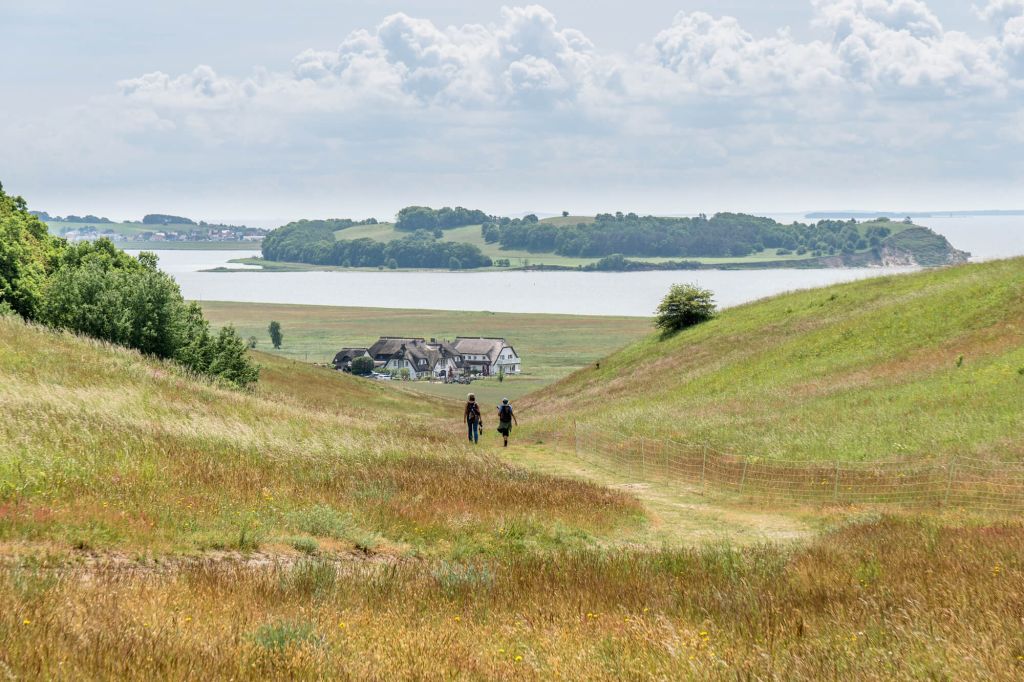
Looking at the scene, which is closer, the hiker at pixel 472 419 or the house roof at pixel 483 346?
the hiker at pixel 472 419

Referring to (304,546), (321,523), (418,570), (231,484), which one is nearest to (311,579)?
(418,570)

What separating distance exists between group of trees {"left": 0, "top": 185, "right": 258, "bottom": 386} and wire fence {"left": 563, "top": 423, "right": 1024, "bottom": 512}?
1177 inches

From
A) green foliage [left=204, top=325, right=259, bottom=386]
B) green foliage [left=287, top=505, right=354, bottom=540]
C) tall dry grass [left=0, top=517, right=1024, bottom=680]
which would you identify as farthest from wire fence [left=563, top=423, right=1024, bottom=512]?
green foliage [left=204, top=325, right=259, bottom=386]

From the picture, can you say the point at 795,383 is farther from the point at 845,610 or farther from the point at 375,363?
the point at 375,363

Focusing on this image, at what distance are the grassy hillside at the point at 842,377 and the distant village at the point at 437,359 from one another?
98875mm

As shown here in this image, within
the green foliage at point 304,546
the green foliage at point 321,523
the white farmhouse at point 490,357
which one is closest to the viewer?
the green foliage at point 304,546

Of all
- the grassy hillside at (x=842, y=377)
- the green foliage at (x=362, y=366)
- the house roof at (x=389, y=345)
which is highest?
the grassy hillside at (x=842, y=377)

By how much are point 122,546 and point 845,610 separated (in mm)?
9807

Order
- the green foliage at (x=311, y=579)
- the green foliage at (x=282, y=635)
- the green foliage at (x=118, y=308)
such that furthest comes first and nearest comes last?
the green foliage at (x=118, y=308) < the green foliage at (x=311, y=579) < the green foliage at (x=282, y=635)

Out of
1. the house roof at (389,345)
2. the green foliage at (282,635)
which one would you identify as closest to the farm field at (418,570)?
the green foliage at (282,635)

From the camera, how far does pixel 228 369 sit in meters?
65.1

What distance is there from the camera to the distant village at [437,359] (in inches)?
6545

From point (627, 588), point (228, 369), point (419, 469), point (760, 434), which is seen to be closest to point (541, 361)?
point (228, 369)

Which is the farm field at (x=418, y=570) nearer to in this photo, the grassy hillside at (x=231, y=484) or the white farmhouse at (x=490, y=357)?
the grassy hillside at (x=231, y=484)
